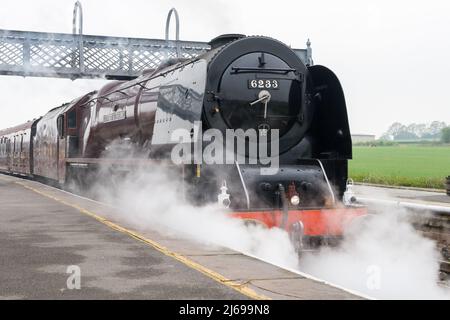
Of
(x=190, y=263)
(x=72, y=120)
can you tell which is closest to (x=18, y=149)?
(x=72, y=120)

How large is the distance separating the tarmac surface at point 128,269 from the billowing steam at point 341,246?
468 mm

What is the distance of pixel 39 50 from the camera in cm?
2459

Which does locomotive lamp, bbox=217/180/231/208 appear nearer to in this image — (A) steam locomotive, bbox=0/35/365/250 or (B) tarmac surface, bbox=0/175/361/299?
(A) steam locomotive, bbox=0/35/365/250

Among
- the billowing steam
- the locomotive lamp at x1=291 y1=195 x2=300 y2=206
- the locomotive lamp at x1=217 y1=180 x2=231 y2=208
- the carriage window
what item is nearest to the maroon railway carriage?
the carriage window

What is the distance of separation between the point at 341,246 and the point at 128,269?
346cm

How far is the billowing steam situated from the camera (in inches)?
295

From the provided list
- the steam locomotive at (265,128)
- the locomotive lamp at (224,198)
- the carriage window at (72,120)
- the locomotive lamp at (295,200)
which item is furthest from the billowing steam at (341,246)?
the carriage window at (72,120)

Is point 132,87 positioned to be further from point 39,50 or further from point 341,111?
point 39,50

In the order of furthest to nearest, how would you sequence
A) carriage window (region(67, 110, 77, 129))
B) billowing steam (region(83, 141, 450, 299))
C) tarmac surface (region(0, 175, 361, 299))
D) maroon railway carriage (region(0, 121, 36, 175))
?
maroon railway carriage (region(0, 121, 36, 175)) < carriage window (region(67, 110, 77, 129)) < billowing steam (region(83, 141, 450, 299)) < tarmac surface (region(0, 175, 361, 299))

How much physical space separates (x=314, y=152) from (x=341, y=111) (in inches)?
33.7

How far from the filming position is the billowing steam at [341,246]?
749 centimetres

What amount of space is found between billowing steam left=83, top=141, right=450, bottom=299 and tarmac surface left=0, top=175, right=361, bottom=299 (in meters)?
0.47

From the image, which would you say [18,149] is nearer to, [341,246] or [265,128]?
[265,128]
